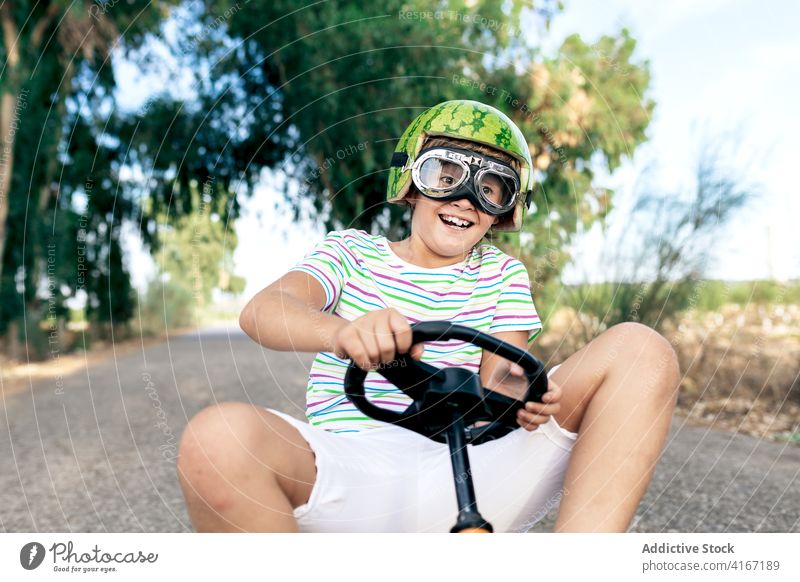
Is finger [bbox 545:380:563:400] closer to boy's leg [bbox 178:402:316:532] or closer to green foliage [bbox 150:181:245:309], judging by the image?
boy's leg [bbox 178:402:316:532]

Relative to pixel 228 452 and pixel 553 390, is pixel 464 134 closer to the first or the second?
pixel 553 390

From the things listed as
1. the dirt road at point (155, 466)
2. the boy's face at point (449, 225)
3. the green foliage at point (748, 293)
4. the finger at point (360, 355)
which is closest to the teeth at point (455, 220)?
the boy's face at point (449, 225)

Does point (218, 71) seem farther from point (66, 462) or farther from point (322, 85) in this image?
point (66, 462)

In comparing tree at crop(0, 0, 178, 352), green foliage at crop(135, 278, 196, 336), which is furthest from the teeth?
green foliage at crop(135, 278, 196, 336)

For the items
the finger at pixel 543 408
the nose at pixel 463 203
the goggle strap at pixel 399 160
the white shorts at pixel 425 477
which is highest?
the goggle strap at pixel 399 160

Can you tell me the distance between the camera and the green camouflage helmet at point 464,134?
1.64m

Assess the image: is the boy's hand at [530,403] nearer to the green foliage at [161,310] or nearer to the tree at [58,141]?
the tree at [58,141]

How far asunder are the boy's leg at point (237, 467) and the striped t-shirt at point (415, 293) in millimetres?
330

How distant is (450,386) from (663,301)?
3077 mm

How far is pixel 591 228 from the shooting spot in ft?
9.84

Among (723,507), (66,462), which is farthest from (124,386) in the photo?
(723,507)

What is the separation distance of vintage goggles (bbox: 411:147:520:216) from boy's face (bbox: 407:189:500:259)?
0.03m

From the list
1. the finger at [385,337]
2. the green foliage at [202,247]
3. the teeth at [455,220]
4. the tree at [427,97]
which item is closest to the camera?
the finger at [385,337]

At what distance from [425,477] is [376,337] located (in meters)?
0.42
